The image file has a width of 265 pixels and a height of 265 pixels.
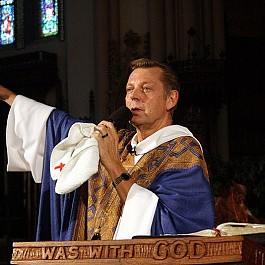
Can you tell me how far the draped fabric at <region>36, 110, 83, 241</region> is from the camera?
271 cm

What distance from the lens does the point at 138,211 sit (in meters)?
2.27

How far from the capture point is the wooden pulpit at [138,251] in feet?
3.75

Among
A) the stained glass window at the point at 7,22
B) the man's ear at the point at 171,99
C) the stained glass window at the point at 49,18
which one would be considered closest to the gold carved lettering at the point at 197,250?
the man's ear at the point at 171,99

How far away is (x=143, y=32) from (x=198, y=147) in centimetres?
787

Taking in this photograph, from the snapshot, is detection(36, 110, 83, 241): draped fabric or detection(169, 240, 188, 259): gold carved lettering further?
detection(36, 110, 83, 241): draped fabric

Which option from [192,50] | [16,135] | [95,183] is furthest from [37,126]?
[192,50]

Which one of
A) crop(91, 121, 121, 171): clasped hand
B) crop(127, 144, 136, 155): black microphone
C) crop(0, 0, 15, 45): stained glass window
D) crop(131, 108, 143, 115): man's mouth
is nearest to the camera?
crop(91, 121, 121, 171): clasped hand

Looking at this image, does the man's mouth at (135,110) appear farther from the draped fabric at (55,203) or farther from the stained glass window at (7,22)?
the stained glass window at (7,22)

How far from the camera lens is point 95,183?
8.81 ft

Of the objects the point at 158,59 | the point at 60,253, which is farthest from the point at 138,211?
the point at 158,59

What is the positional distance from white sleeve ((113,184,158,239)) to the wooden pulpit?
101cm

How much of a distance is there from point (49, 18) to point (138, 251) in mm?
11346

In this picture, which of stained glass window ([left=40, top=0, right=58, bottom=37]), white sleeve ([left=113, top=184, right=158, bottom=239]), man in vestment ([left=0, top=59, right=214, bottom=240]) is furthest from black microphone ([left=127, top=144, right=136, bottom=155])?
stained glass window ([left=40, top=0, right=58, bottom=37])

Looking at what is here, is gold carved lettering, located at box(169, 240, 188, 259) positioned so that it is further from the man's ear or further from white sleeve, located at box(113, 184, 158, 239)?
the man's ear
